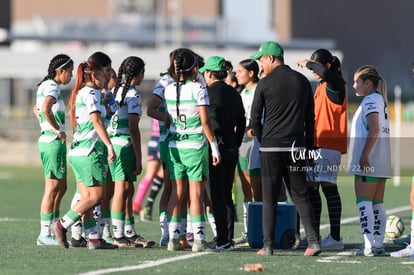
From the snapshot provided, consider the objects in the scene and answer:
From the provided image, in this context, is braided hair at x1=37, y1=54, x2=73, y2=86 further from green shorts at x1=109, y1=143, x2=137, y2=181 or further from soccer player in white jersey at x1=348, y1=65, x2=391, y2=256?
soccer player in white jersey at x1=348, y1=65, x2=391, y2=256

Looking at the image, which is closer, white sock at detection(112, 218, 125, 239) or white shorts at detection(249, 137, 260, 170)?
white sock at detection(112, 218, 125, 239)

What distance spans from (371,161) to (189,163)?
6.26ft

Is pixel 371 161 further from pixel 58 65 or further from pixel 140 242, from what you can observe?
pixel 58 65

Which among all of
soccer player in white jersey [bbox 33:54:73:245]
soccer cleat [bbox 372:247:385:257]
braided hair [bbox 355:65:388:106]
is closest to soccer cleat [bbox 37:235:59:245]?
soccer player in white jersey [bbox 33:54:73:245]

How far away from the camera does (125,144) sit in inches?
515

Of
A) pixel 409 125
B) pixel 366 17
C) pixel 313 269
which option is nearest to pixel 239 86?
pixel 313 269

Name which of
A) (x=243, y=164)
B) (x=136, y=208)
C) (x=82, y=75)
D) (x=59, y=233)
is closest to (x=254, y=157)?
(x=243, y=164)

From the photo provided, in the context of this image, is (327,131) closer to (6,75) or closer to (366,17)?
(6,75)

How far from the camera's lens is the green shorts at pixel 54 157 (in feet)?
43.7

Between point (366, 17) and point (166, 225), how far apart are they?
94958mm

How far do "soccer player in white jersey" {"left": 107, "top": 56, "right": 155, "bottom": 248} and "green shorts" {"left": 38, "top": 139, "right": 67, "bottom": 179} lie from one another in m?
0.61

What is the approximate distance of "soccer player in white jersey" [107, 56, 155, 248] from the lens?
13016 mm

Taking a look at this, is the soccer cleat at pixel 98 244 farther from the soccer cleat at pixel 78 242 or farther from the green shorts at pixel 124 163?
the green shorts at pixel 124 163

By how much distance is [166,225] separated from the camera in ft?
44.1
